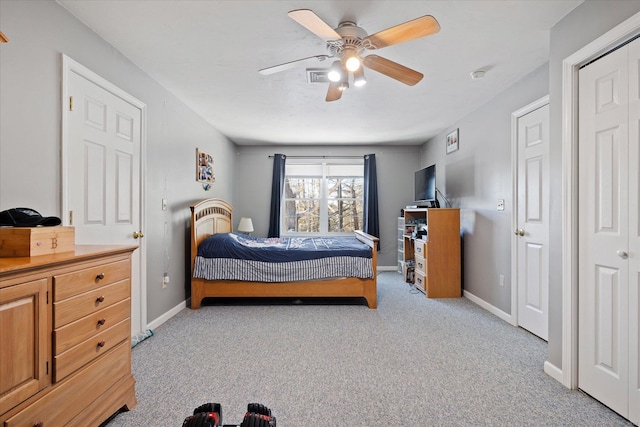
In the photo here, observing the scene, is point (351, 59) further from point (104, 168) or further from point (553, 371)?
point (553, 371)

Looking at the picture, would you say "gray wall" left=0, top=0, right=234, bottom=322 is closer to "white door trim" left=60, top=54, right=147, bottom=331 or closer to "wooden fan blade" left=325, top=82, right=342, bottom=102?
"white door trim" left=60, top=54, right=147, bottom=331

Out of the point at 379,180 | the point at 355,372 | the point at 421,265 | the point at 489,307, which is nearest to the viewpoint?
the point at 355,372

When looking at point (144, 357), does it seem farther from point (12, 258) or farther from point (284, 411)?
point (12, 258)

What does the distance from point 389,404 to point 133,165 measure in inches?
106

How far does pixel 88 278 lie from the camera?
141cm

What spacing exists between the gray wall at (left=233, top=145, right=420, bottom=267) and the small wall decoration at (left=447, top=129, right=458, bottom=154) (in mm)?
1380

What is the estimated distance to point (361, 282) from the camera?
361cm

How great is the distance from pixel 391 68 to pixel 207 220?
2.93m

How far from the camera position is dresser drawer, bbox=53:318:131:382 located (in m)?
1.26

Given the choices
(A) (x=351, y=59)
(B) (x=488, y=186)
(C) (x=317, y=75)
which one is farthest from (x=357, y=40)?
(B) (x=488, y=186)

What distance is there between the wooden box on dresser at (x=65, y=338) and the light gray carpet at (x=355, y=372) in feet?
Result: 1.11

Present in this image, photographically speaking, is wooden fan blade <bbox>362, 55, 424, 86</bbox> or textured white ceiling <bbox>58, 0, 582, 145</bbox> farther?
wooden fan blade <bbox>362, 55, 424, 86</bbox>

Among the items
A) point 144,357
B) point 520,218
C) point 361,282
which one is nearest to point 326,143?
point 361,282

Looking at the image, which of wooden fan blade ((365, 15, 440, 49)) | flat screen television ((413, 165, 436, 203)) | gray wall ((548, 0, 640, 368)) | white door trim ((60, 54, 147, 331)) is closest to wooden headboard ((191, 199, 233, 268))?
white door trim ((60, 54, 147, 331))
